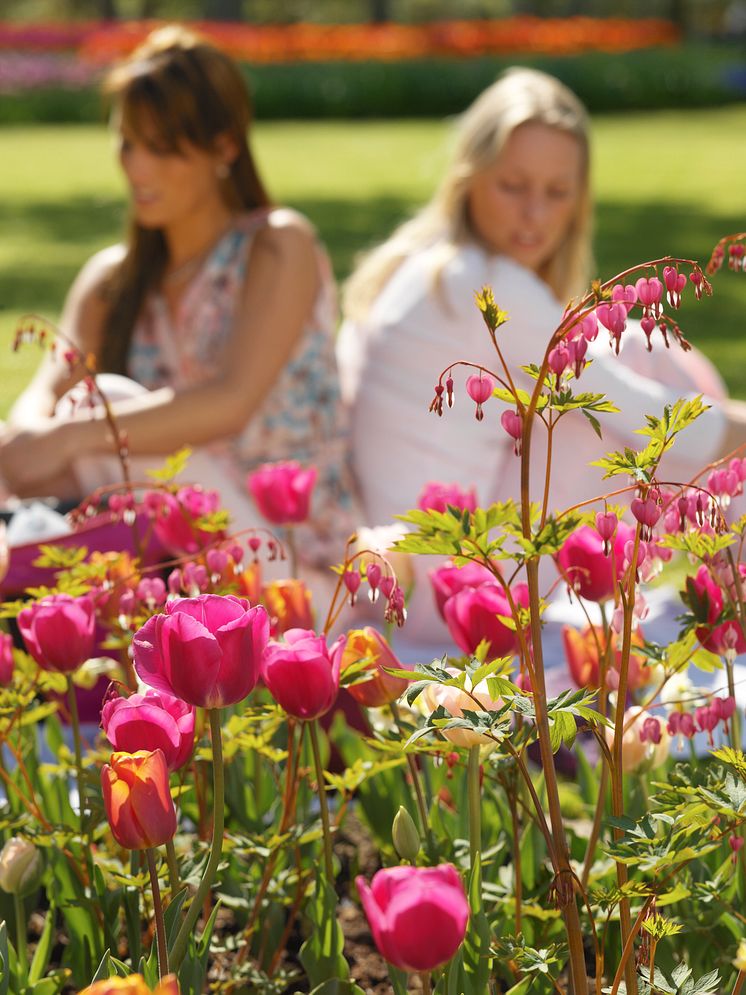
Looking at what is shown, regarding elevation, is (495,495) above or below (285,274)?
below

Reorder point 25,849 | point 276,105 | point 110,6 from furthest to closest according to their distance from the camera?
1. point 110,6
2. point 276,105
3. point 25,849

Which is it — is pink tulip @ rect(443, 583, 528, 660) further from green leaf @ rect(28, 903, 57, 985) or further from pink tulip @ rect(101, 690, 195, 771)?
green leaf @ rect(28, 903, 57, 985)

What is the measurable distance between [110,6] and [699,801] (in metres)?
34.0

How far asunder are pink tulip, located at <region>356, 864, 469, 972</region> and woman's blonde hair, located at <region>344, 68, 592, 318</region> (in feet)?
8.36

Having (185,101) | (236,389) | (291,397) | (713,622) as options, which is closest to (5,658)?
(713,622)

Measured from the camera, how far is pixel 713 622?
1399mm

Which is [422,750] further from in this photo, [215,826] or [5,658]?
[5,658]

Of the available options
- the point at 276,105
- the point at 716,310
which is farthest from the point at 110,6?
the point at 716,310

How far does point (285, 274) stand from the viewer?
3.39 m

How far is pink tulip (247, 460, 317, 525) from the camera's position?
6.23 ft

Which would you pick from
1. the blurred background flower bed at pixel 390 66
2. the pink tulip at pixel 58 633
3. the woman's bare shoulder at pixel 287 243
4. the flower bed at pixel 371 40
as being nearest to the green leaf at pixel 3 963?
the pink tulip at pixel 58 633

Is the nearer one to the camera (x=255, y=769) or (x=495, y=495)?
(x=255, y=769)

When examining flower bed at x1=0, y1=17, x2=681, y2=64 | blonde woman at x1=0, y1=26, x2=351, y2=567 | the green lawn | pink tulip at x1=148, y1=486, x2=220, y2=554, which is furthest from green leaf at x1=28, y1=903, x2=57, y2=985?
flower bed at x1=0, y1=17, x2=681, y2=64

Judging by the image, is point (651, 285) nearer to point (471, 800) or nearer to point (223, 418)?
point (471, 800)
